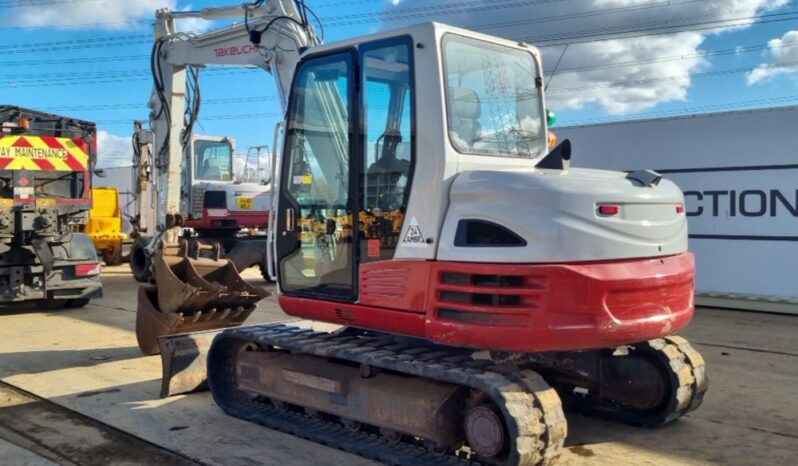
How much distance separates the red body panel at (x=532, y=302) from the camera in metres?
3.90

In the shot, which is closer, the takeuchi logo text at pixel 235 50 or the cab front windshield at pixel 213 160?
the takeuchi logo text at pixel 235 50

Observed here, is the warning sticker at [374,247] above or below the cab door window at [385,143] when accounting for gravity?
below

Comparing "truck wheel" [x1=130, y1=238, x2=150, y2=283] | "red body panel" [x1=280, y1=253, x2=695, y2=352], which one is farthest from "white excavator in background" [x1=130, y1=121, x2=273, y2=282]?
"red body panel" [x1=280, y1=253, x2=695, y2=352]

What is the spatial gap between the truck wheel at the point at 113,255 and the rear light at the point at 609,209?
16.6 meters

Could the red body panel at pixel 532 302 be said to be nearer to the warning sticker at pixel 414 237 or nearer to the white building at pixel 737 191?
the warning sticker at pixel 414 237

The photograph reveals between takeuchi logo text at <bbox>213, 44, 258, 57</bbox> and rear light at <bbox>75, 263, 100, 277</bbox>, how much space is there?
4.42 meters

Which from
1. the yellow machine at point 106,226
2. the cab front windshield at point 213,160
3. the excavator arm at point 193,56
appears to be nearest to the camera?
the excavator arm at point 193,56

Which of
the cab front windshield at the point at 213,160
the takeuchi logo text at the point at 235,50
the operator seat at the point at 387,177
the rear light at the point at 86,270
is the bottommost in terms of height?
the rear light at the point at 86,270

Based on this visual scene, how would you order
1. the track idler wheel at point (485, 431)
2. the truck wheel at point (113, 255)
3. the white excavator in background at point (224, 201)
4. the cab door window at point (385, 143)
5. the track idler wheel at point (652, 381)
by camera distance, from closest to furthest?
the track idler wheel at point (485, 431) → the cab door window at point (385, 143) → the track idler wheel at point (652, 381) → the white excavator in background at point (224, 201) → the truck wheel at point (113, 255)

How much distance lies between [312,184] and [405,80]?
106 centimetres

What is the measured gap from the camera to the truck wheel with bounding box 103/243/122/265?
18484 mm

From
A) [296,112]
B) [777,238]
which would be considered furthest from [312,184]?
[777,238]

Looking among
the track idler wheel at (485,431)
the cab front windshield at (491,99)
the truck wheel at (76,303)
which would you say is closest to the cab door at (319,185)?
the cab front windshield at (491,99)

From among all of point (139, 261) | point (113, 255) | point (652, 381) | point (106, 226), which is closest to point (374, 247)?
point (652, 381)
